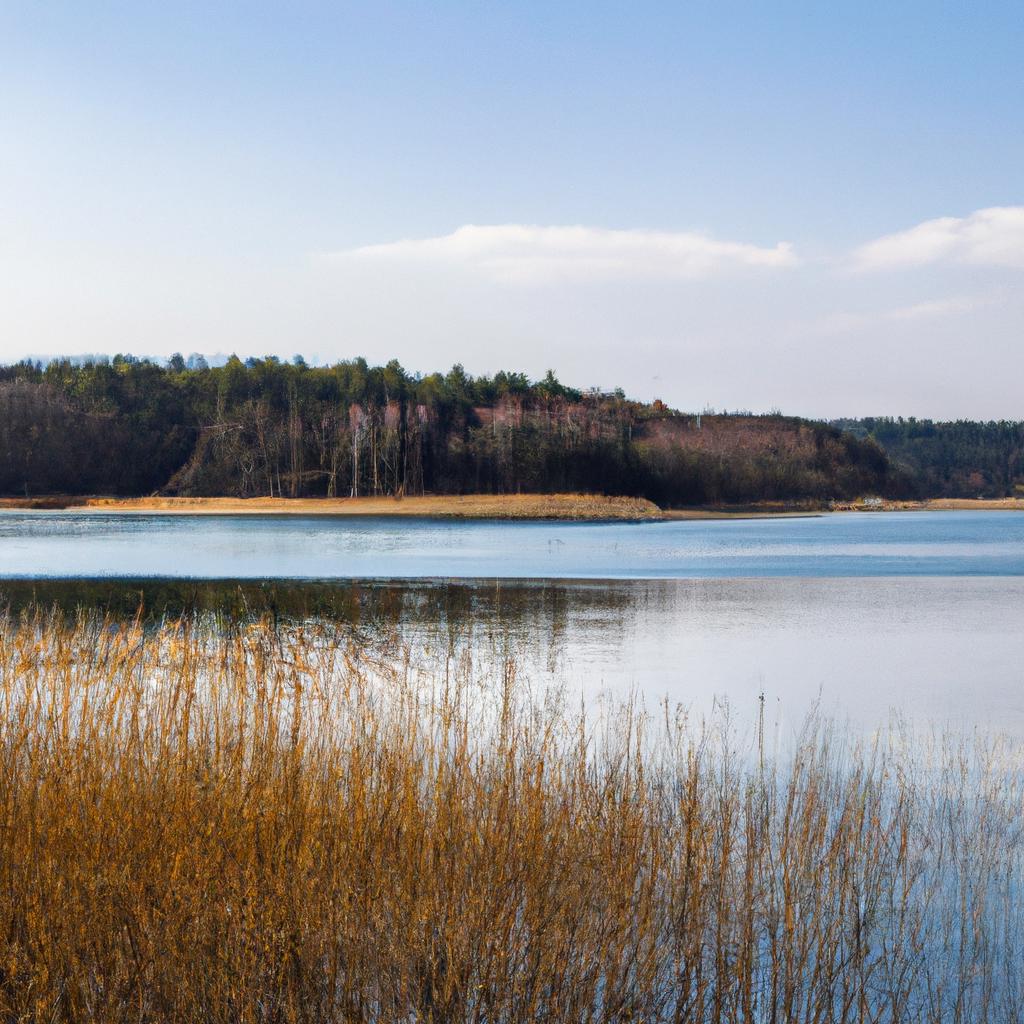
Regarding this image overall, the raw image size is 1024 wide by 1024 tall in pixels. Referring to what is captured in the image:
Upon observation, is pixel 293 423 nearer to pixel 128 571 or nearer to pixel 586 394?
pixel 586 394

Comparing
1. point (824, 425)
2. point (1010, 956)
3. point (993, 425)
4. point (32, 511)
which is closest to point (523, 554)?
point (1010, 956)

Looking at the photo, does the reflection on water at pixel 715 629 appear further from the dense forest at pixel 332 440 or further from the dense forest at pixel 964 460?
the dense forest at pixel 964 460

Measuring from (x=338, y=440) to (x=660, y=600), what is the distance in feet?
215

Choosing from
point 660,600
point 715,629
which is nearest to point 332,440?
point 660,600

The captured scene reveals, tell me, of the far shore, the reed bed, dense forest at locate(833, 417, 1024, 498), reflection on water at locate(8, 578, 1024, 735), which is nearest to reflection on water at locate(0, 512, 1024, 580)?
reflection on water at locate(8, 578, 1024, 735)

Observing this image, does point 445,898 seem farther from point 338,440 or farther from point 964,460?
point 964,460

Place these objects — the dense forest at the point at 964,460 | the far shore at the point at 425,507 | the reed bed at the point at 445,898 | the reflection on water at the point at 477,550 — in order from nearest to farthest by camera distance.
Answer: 1. the reed bed at the point at 445,898
2. the reflection on water at the point at 477,550
3. the far shore at the point at 425,507
4. the dense forest at the point at 964,460

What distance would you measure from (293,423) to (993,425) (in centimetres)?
12475

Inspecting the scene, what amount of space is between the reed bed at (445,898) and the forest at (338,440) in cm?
6969

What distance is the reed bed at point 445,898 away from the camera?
372 centimetres

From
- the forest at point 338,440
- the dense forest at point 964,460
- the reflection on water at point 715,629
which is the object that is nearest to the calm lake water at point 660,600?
the reflection on water at point 715,629

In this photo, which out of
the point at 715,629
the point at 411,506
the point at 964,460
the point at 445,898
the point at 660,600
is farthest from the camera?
the point at 964,460

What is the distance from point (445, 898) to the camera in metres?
4.18

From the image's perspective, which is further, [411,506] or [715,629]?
[411,506]
